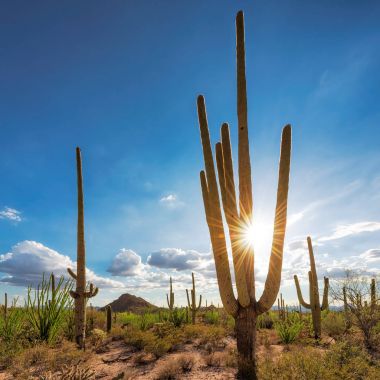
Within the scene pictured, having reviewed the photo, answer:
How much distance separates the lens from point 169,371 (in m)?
7.46

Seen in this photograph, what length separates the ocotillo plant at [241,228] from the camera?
6.48 meters

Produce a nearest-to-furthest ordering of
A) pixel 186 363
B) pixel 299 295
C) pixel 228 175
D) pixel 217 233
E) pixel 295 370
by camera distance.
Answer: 1. pixel 295 370
2. pixel 217 233
3. pixel 228 175
4. pixel 186 363
5. pixel 299 295

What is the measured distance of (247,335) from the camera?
6.51m

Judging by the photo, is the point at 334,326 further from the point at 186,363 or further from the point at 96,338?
the point at 96,338

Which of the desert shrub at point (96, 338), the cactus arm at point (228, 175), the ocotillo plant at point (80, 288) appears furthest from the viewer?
the desert shrub at point (96, 338)

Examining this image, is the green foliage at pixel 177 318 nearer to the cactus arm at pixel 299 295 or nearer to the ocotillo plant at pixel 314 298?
the cactus arm at pixel 299 295

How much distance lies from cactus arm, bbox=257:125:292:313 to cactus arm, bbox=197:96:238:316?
623mm

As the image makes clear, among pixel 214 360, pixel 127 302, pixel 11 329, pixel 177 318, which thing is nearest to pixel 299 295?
pixel 177 318

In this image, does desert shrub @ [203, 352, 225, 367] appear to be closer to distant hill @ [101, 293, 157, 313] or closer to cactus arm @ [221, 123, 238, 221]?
cactus arm @ [221, 123, 238, 221]

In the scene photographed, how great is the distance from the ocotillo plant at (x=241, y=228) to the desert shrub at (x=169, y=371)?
1.61 m

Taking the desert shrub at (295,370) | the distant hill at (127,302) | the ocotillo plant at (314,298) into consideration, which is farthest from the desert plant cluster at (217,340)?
the distant hill at (127,302)

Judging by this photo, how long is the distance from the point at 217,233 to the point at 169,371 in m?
3.34

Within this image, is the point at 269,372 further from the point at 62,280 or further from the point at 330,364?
the point at 62,280

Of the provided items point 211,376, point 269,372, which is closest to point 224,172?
point 269,372
